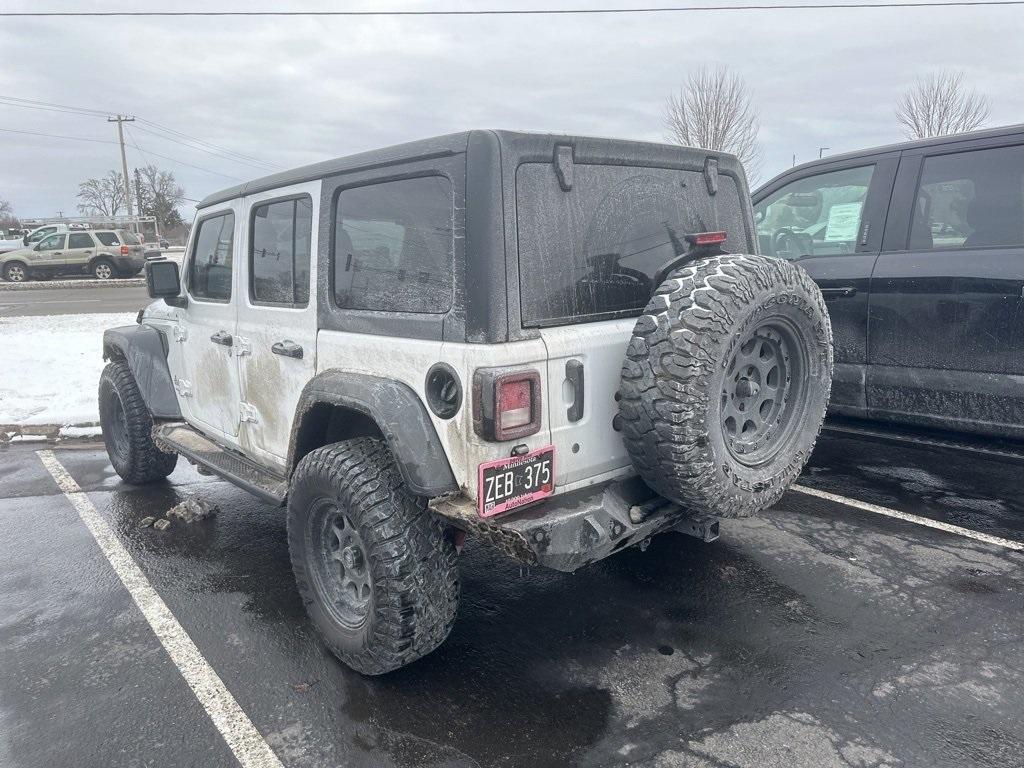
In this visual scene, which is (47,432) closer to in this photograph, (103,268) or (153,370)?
(153,370)

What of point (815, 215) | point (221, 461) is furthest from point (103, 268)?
point (815, 215)

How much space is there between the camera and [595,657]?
3.04m

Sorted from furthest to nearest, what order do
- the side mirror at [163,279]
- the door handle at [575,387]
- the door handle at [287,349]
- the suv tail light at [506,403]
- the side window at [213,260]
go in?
the side mirror at [163,279] < the side window at [213,260] < the door handle at [287,349] < the door handle at [575,387] < the suv tail light at [506,403]

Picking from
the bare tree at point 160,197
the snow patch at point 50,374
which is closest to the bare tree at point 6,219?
the bare tree at point 160,197

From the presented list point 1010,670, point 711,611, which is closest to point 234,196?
point 711,611

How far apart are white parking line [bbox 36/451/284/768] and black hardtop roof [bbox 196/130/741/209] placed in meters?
2.11

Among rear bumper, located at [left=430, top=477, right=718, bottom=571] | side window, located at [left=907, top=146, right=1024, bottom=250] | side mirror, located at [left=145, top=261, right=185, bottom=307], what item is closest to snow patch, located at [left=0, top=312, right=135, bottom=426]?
side mirror, located at [left=145, top=261, right=185, bottom=307]

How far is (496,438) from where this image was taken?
2449 mm

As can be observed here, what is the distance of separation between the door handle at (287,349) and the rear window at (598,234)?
1241 millimetres

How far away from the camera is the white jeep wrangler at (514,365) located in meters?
2.51

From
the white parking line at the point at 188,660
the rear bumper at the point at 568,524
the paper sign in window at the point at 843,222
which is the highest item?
the paper sign in window at the point at 843,222

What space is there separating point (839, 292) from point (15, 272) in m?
27.6

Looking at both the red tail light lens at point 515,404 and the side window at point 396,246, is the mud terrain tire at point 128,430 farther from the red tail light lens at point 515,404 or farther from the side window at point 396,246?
the red tail light lens at point 515,404

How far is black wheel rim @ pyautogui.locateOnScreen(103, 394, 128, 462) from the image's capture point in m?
5.30
